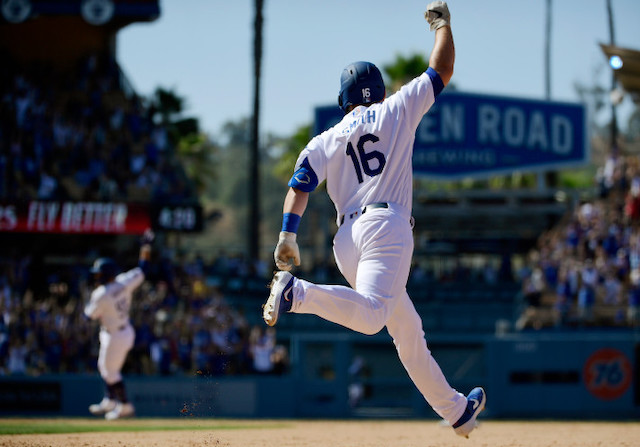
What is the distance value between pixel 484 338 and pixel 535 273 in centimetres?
490

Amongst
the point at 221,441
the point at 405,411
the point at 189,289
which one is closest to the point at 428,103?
the point at 221,441

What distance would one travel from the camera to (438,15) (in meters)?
6.18

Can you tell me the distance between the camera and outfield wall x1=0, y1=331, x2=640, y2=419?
56.0 feet

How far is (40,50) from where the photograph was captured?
26766 mm

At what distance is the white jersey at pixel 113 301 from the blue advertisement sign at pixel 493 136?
52.8 feet

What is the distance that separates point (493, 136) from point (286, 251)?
2433cm

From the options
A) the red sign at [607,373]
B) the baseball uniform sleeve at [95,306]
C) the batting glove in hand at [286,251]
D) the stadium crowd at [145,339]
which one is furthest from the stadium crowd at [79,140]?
the batting glove in hand at [286,251]

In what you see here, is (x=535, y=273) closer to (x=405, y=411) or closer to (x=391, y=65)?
(x=405, y=411)

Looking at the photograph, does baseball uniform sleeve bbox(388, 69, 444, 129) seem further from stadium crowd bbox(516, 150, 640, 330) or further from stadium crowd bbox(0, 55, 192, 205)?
stadium crowd bbox(0, 55, 192, 205)

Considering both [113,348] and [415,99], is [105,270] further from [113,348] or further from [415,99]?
[415,99]

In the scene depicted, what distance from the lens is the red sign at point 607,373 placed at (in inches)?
683

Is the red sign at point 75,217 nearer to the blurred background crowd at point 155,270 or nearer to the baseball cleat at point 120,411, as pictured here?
the blurred background crowd at point 155,270

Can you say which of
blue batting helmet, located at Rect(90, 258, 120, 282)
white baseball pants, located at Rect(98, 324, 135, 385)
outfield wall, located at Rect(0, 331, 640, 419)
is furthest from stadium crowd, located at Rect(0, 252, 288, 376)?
blue batting helmet, located at Rect(90, 258, 120, 282)

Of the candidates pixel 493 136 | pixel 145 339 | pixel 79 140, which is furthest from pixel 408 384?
pixel 493 136
